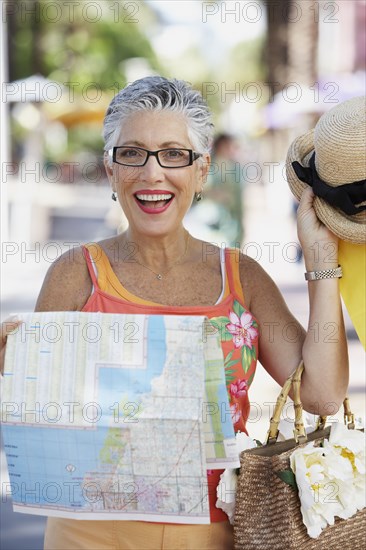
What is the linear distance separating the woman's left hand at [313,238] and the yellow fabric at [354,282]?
3cm

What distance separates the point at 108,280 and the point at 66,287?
0.11 metres

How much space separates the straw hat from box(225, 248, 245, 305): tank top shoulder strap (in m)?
0.35

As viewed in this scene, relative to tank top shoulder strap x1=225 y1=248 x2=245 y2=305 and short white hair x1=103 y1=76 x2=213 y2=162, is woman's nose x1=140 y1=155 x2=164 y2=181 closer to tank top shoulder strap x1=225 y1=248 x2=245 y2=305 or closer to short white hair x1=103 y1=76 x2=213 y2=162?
short white hair x1=103 y1=76 x2=213 y2=162

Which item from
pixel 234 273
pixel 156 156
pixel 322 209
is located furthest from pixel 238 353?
pixel 156 156

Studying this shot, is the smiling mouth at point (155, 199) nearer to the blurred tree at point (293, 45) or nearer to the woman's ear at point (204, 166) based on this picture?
the woman's ear at point (204, 166)

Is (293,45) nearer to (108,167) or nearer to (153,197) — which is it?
(108,167)

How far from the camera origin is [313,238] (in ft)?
8.36

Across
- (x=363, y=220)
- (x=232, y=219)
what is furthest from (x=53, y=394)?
(x=232, y=219)

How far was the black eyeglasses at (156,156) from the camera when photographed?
8.80 ft

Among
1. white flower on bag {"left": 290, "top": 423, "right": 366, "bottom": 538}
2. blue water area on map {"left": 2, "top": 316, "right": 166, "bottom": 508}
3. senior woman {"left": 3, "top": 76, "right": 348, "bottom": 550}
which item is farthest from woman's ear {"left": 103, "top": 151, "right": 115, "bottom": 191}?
white flower on bag {"left": 290, "top": 423, "right": 366, "bottom": 538}

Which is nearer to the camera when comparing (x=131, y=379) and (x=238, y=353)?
(x=131, y=379)

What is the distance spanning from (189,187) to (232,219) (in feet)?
31.4

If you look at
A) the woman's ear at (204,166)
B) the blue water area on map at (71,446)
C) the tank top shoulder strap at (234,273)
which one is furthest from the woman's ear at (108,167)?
the blue water area on map at (71,446)

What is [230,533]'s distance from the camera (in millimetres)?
2594
